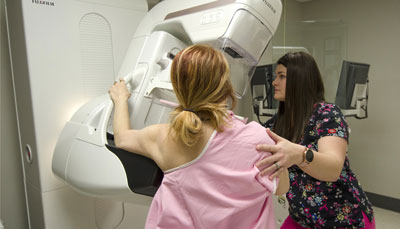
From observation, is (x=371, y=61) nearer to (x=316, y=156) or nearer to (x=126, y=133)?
(x=316, y=156)

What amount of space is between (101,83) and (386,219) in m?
3.19

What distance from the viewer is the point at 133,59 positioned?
1381 millimetres

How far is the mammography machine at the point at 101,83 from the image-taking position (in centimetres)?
112

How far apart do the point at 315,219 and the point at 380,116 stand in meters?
2.56

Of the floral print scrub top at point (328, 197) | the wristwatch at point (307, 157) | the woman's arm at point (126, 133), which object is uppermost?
the woman's arm at point (126, 133)

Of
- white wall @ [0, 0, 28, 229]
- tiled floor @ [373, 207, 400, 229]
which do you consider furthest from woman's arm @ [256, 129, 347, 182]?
tiled floor @ [373, 207, 400, 229]

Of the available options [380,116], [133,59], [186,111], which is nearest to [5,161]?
[133,59]

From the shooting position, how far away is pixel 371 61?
131 inches

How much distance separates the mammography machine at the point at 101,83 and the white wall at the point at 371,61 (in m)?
1.91

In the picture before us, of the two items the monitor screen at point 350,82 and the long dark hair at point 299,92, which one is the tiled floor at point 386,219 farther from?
the long dark hair at point 299,92

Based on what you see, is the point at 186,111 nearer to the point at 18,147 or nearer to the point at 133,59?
the point at 133,59

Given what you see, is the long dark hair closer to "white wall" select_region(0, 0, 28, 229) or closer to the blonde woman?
the blonde woman

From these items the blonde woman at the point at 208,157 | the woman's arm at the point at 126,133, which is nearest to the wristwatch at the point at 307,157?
the blonde woman at the point at 208,157

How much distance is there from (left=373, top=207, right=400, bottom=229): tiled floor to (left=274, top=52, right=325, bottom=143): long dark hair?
2.32m
